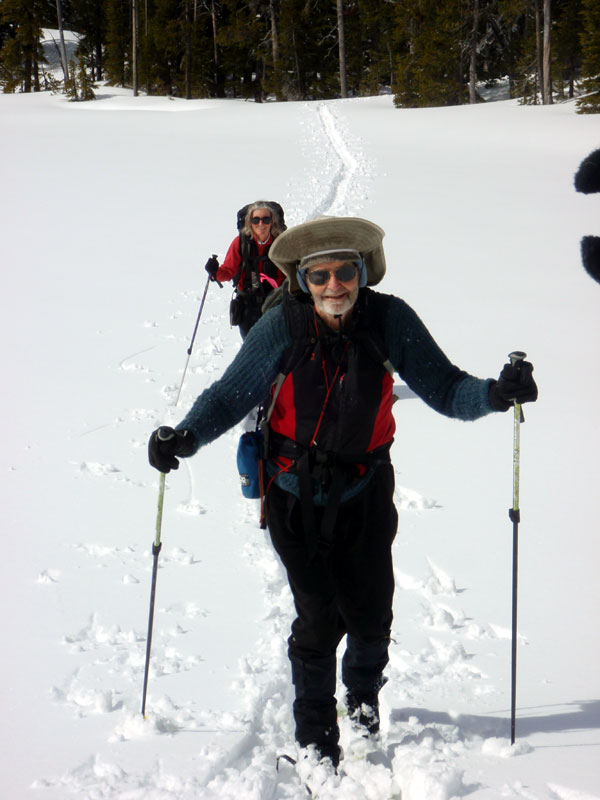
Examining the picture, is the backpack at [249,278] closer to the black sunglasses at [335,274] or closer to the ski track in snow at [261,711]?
the ski track in snow at [261,711]

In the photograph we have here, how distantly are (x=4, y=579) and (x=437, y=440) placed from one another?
324 centimetres

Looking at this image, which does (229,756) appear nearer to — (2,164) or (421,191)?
(421,191)

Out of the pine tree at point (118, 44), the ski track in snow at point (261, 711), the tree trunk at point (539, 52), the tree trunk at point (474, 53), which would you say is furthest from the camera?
the pine tree at point (118, 44)

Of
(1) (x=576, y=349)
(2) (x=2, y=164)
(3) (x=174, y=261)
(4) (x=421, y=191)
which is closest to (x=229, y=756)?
(1) (x=576, y=349)

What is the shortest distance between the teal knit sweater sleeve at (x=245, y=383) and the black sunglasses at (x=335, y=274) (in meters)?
0.16

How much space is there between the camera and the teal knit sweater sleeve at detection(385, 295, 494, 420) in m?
2.57

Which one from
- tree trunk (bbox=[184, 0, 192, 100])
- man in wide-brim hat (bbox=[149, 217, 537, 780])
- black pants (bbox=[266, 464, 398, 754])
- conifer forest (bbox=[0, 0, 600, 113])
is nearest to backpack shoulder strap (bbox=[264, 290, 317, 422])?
man in wide-brim hat (bbox=[149, 217, 537, 780])

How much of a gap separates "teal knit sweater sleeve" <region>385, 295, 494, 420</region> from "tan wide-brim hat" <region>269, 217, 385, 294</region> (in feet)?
0.73

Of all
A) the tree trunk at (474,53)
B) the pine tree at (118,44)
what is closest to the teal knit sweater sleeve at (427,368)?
the tree trunk at (474,53)

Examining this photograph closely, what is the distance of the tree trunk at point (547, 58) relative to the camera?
29578mm

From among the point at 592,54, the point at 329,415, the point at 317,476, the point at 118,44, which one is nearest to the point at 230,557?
the point at 317,476

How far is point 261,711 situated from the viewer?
3.00 m

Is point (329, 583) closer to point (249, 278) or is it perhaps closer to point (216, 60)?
point (249, 278)

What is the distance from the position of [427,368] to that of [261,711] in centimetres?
150
